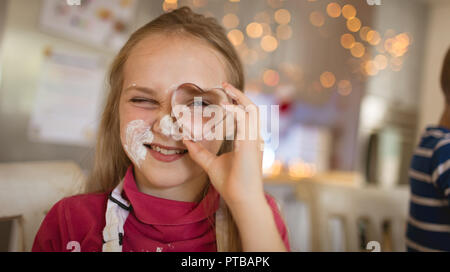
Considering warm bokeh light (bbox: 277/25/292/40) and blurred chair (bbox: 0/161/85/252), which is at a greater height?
warm bokeh light (bbox: 277/25/292/40)

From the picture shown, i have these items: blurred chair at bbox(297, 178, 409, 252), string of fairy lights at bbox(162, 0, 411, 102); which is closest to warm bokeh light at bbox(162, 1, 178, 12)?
string of fairy lights at bbox(162, 0, 411, 102)

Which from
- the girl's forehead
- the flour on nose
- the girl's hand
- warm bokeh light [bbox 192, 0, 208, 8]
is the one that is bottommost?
the girl's hand

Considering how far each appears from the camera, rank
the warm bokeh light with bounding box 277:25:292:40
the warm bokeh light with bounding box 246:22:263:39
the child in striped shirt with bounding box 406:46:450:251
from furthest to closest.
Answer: the warm bokeh light with bounding box 277:25:292:40 < the warm bokeh light with bounding box 246:22:263:39 < the child in striped shirt with bounding box 406:46:450:251

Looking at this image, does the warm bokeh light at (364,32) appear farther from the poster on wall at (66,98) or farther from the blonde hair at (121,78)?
the poster on wall at (66,98)

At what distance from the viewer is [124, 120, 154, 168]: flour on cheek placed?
0.46 m

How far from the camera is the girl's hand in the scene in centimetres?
38

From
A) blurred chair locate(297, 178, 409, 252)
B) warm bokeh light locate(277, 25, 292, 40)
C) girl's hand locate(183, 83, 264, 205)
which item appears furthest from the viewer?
warm bokeh light locate(277, 25, 292, 40)

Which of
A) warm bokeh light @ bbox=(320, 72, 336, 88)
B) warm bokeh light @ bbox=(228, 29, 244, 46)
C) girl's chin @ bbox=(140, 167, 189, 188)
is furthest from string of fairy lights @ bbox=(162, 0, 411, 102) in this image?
warm bokeh light @ bbox=(320, 72, 336, 88)

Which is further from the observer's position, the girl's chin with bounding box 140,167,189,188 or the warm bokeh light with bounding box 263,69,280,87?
the warm bokeh light with bounding box 263,69,280,87

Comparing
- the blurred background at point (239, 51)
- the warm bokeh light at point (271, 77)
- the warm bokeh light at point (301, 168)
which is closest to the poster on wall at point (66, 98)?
the blurred background at point (239, 51)

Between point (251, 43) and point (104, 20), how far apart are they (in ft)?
1.88

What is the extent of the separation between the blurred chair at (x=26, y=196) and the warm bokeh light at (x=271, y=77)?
1496 mm

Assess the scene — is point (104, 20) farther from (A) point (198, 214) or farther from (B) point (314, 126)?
(B) point (314, 126)

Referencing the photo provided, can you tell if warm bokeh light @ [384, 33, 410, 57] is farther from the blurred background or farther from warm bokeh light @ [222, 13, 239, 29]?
warm bokeh light @ [222, 13, 239, 29]
